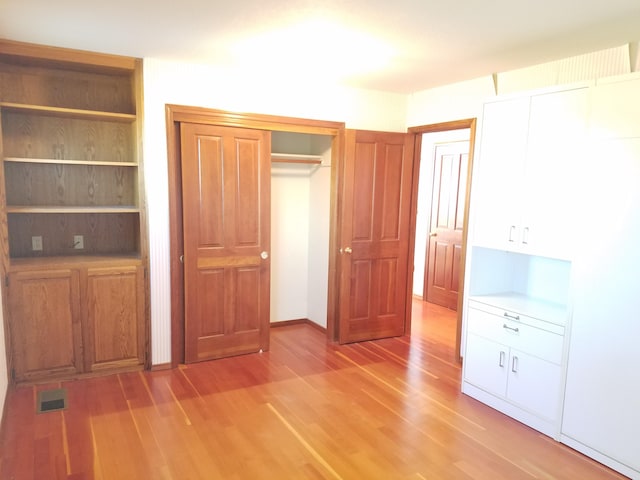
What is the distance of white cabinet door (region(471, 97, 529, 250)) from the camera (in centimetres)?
296

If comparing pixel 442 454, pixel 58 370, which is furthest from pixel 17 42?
pixel 442 454

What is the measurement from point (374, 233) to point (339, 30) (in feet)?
7.20

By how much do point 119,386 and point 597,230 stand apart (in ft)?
11.3

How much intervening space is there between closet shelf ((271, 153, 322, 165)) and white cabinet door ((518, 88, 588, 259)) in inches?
86.4

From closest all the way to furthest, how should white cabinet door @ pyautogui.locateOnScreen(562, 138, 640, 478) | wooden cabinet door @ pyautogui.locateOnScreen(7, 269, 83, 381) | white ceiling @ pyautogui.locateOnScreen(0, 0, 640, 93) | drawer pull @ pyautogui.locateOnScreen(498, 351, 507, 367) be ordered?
white ceiling @ pyautogui.locateOnScreen(0, 0, 640, 93), white cabinet door @ pyautogui.locateOnScreen(562, 138, 640, 478), drawer pull @ pyautogui.locateOnScreen(498, 351, 507, 367), wooden cabinet door @ pyautogui.locateOnScreen(7, 269, 83, 381)

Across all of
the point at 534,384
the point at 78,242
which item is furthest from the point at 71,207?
the point at 534,384

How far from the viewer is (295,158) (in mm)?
4449

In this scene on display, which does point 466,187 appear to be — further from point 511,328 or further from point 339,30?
point 339,30

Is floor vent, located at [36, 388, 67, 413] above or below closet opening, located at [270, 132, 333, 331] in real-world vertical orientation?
below

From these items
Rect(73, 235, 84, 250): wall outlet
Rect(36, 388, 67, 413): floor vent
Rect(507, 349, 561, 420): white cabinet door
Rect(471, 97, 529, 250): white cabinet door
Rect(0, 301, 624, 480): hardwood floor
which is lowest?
Rect(0, 301, 624, 480): hardwood floor

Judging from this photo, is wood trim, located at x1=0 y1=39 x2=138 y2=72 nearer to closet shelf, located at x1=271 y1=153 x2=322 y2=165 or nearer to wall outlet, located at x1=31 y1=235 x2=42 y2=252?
wall outlet, located at x1=31 y1=235 x2=42 y2=252

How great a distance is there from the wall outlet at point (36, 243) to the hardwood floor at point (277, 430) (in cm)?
110

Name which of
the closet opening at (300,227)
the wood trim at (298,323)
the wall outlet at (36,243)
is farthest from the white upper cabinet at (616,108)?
the wall outlet at (36,243)

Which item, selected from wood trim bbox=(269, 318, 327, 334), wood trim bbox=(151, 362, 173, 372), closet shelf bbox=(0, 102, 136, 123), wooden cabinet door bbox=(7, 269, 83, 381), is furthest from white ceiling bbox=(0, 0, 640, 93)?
wood trim bbox=(269, 318, 327, 334)
